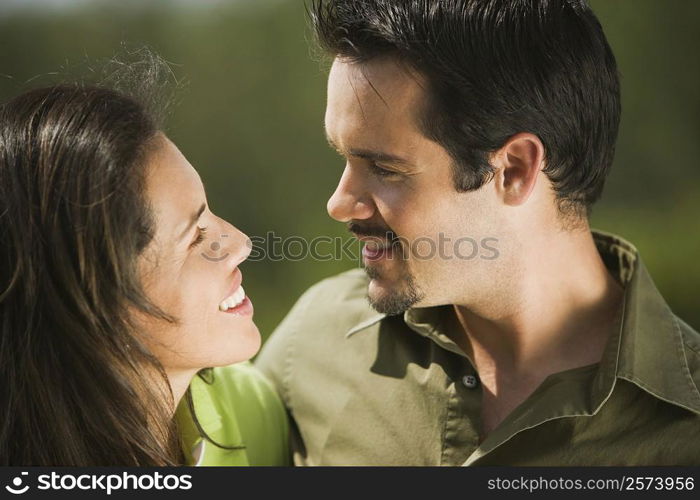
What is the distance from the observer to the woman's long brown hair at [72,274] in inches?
41.6

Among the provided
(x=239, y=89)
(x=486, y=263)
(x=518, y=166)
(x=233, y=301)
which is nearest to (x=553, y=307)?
(x=486, y=263)

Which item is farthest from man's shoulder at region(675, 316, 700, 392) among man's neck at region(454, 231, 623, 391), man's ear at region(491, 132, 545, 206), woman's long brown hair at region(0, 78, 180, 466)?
woman's long brown hair at region(0, 78, 180, 466)

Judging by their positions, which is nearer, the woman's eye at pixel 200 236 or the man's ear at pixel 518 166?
the woman's eye at pixel 200 236

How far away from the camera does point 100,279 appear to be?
109cm

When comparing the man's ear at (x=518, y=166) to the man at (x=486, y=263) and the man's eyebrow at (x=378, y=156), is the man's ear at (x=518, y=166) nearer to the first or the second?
A: the man at (x=486, y=263)

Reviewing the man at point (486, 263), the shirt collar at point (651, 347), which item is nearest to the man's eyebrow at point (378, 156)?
the man at point (486, 263)

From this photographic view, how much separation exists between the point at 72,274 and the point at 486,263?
2.17 ft

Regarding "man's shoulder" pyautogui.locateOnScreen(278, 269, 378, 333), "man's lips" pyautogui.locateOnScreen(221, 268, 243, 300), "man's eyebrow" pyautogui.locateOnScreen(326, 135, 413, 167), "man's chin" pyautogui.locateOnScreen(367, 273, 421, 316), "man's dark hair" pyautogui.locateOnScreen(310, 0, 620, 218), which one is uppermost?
"man's dark hair" pyautogui.locateOnScreen(310, 0, 620, 218)

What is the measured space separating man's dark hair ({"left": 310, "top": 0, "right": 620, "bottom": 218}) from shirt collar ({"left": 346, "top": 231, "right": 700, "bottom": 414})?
23 cm

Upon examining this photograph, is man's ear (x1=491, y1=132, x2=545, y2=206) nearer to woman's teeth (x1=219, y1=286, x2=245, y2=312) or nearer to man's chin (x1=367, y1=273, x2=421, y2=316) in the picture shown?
man's chin (x1=367, y1=273, x2=421, y2=316)

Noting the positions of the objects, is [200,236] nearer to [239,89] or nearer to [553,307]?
[239,89]

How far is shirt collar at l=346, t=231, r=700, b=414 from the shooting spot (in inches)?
49.9

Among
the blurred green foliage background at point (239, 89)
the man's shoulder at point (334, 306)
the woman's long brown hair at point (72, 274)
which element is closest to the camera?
the woman's long brown hair at point (72, 274)

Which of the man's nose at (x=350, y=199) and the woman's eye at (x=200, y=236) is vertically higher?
the man's nose at (x=350, y=199)
